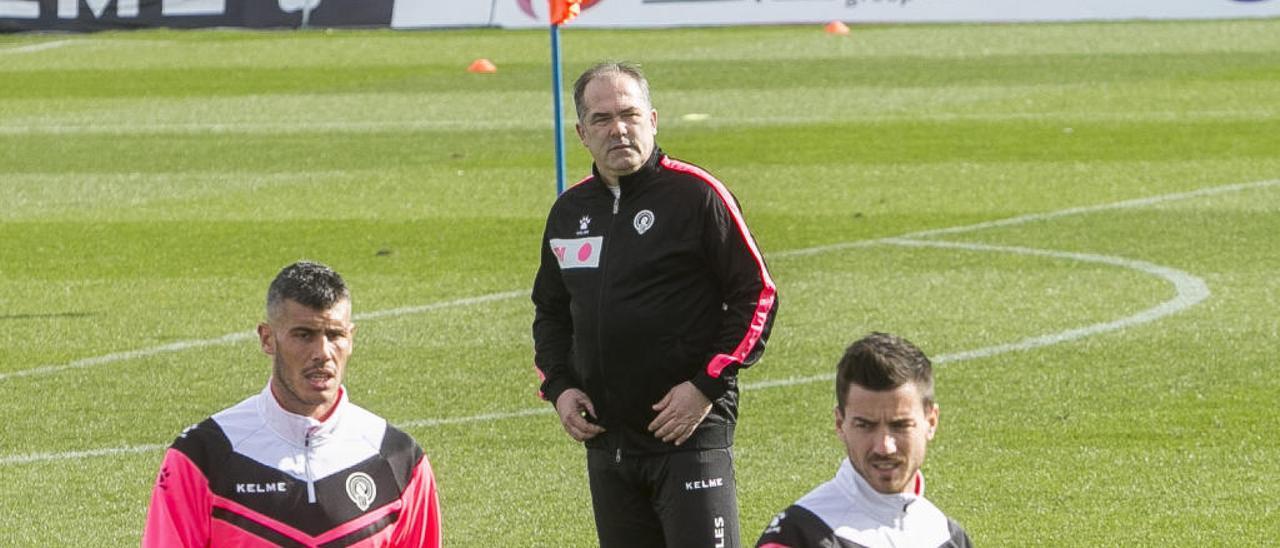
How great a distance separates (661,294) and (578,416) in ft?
1.37

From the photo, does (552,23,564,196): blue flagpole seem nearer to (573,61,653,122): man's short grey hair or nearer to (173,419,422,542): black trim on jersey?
(573,61,653,122): man's short grey hair

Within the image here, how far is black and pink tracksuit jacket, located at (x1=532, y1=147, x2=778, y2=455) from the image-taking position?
5797 mm

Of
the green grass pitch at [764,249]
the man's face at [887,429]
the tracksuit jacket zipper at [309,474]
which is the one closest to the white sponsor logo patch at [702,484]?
the tracksuit jacket zipper at [309,474]

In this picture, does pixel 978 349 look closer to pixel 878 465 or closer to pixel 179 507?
pixel 179 507

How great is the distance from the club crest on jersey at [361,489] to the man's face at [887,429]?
4.12 ft

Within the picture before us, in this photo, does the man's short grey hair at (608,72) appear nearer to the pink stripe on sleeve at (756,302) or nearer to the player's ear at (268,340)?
the pink stripe on sleeve at (756,302)

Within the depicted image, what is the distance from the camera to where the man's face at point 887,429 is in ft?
13.7

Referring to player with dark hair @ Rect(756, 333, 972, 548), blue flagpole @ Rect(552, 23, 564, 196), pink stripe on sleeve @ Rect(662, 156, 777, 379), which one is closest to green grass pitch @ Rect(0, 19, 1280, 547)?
blue flagpole @ Rect(552, 23, 564, 196)

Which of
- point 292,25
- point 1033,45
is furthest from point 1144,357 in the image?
point 292,25

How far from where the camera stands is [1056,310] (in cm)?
1203

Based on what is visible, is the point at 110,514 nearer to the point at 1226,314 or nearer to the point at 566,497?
the point at 566,497

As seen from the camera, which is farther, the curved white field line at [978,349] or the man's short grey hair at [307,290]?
the curved white field line at [978,349]

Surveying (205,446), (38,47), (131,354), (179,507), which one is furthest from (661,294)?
(38,47)

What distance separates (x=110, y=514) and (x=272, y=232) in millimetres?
6992
